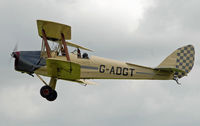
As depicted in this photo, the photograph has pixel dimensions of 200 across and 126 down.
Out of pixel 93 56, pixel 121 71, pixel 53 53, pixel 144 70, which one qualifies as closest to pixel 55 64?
pixel 53 53

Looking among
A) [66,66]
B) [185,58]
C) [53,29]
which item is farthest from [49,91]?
[185,58]

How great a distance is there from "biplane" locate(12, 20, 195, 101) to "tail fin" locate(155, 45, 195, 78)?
0.17 meters

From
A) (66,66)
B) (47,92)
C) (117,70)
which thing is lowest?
(47,92)

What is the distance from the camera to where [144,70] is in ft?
52.7

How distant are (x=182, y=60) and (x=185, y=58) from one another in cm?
17

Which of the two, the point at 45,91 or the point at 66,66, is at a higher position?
the point at 66,66

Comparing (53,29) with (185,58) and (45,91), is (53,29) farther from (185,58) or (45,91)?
(185,58)

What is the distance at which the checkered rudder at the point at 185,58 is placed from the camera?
16.6 metres

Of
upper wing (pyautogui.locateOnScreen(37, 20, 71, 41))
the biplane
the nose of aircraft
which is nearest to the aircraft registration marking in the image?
the biplane

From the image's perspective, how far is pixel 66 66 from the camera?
44.7 feet

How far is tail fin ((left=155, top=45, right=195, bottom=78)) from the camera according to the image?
16.6 meters

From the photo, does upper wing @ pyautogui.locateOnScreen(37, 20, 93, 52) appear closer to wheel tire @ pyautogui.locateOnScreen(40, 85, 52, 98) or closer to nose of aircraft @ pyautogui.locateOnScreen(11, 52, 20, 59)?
nose of aircraft @ pyautogui.locateOnScreen(11, 52, 20, 59)

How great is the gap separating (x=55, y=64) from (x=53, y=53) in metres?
1.04

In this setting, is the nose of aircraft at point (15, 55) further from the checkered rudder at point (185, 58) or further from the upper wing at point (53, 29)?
the checkered rudder at point (185, 58)
